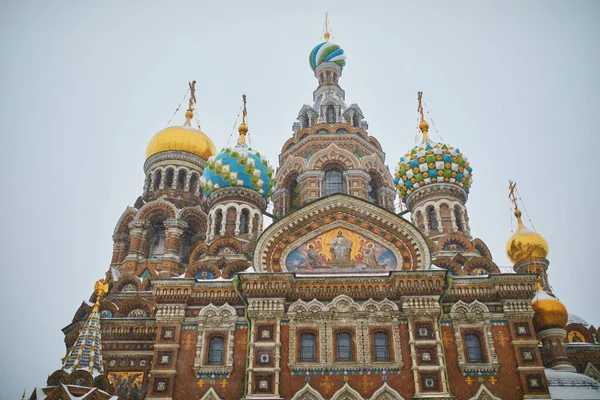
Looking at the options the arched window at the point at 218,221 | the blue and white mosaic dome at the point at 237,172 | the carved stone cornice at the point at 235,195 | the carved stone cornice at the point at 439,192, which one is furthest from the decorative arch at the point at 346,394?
the blue and white mosaic dome at the point at 237,172

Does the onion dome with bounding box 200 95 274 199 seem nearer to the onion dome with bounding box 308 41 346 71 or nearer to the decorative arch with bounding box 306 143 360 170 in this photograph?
the decorative arch with bounding box 306 143 360 170

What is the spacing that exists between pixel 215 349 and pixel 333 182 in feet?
26.1

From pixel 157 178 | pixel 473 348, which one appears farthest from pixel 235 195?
pixel 473 348

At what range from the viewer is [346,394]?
37.8 feet

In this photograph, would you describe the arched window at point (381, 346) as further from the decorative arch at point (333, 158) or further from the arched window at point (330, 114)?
the arched window at point (330, 114)

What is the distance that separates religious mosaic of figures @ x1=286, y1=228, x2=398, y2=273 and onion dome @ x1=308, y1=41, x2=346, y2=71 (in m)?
11.4

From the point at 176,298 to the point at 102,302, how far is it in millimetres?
4352

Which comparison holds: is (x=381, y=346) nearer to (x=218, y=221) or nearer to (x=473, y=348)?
(x=473, y=348)

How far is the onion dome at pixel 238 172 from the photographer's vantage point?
18.0 metres

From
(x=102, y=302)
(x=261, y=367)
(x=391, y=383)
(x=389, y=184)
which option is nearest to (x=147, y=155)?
(x=102, y=302)

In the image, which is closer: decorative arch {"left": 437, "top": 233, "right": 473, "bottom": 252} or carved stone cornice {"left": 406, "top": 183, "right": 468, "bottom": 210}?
decorative arch {"left": 437, "top": 233, "right": 473, "bottom": 252}

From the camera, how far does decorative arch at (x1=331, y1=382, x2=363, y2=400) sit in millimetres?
11438

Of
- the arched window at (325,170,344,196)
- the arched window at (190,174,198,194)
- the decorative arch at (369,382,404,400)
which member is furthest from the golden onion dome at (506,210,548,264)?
the arched window at (190,174,198,194)

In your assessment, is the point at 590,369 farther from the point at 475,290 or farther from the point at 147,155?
the point at 147,155
